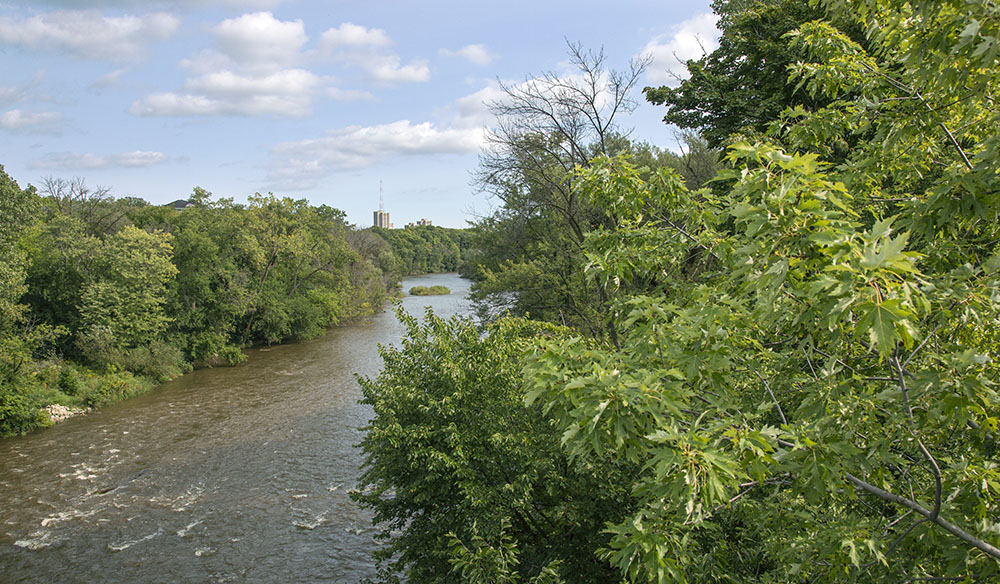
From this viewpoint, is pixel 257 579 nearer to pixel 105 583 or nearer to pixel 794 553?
pixel 105 583

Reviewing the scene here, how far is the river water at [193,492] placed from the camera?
1212cm

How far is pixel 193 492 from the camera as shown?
15.4 m

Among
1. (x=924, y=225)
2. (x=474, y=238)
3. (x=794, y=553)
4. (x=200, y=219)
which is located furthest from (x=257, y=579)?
(x=200, y=219)

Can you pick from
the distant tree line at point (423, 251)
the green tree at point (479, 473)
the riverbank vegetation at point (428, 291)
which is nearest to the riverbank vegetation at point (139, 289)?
the green tree at point (479, 473)

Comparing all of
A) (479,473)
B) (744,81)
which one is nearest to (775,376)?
(479,473)

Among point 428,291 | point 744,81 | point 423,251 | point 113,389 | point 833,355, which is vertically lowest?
point 113,389

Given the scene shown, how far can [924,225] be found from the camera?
351 cm

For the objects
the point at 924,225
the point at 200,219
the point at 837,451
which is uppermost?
the point at 200,219

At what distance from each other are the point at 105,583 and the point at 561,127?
14259 mm

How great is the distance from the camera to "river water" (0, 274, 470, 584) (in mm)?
12125

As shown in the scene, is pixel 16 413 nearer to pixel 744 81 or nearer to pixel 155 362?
pixel 155 362

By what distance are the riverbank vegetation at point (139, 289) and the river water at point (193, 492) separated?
6.77 feet

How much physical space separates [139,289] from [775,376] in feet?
93.5

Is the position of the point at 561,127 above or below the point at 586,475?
above
